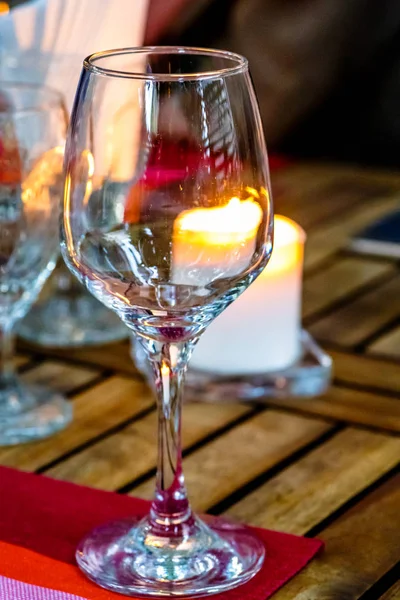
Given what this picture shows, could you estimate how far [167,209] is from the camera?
1.69ft

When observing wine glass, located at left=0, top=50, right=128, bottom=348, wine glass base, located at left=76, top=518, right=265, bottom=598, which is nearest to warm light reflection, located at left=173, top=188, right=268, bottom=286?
wine glass base, located at left=76, top=518, right=265, bottom=598

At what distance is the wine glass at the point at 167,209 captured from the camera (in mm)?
506

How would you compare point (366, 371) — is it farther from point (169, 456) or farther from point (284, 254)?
point (169, 456)

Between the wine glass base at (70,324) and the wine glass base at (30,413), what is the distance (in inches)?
3.8

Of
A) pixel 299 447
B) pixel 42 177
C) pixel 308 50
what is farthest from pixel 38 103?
pixel 308 50

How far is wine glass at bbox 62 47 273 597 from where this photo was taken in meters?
0.51

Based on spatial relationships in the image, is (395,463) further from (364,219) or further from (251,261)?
(364,219)

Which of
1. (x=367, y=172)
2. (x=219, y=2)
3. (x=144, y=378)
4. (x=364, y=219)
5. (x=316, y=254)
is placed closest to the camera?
(x=144, y=378)

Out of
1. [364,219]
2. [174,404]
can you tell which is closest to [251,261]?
[174,404]

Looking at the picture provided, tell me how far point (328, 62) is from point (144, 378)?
1.10 m

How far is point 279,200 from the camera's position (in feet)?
4.20

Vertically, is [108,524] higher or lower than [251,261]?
lower

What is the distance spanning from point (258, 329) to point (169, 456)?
0.28 m

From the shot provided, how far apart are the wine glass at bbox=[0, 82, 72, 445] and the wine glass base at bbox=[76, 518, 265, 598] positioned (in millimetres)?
176
